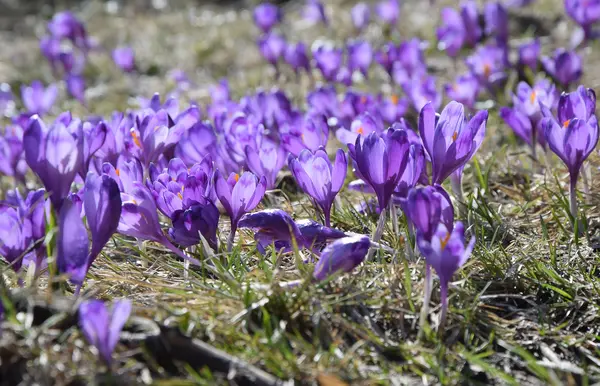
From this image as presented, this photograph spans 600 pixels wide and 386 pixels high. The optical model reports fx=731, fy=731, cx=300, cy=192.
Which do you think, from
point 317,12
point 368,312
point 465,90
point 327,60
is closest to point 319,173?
point 368,312

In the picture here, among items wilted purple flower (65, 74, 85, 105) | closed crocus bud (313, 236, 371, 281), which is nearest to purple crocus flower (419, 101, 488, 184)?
closed crocus bud (313, 236, 371, 281)

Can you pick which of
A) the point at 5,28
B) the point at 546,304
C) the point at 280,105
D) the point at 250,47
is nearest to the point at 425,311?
the point at 546,304

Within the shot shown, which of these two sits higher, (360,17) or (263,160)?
(360,17)

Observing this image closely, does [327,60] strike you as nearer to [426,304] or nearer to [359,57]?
[359,57]

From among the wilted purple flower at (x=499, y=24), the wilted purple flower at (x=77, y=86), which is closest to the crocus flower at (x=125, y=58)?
the wilted purple flower at (x=77, y=86)

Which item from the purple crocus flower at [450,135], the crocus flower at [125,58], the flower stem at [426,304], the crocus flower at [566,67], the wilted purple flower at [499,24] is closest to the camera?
the flower stem at [426,304]

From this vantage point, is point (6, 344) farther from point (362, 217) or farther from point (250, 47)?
point (250, 47)

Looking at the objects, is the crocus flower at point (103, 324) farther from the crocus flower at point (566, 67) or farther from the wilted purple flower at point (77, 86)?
the wilted purple flower at point (77, 86)
